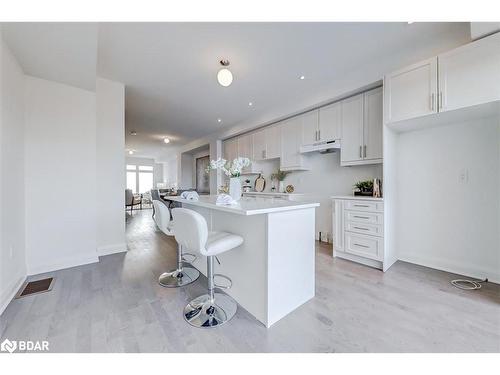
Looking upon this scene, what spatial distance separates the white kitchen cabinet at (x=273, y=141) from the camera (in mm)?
4497

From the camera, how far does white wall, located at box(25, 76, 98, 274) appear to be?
2.49 metres

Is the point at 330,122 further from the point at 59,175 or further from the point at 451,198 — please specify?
the point at 59,175

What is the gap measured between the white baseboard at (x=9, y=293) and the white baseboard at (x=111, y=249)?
0.90 meters

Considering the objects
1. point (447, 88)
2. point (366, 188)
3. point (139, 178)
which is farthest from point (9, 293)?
point (139, 178)

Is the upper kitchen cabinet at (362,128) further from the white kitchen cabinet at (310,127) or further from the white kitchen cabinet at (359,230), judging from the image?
the white kitchen cabinet at (359,230)

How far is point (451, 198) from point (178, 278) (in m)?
3.44

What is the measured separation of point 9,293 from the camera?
1.91 metres

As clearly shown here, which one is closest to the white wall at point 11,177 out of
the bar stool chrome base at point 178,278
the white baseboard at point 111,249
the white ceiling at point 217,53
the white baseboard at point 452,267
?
the white ceiling at point 217,53

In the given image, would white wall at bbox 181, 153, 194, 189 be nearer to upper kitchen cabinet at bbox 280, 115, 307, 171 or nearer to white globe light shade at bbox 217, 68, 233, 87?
upper kitchen cabinet at bbox 280, 115, 307, 171

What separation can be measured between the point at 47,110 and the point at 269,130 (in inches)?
146

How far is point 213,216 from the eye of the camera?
220 centimetres
